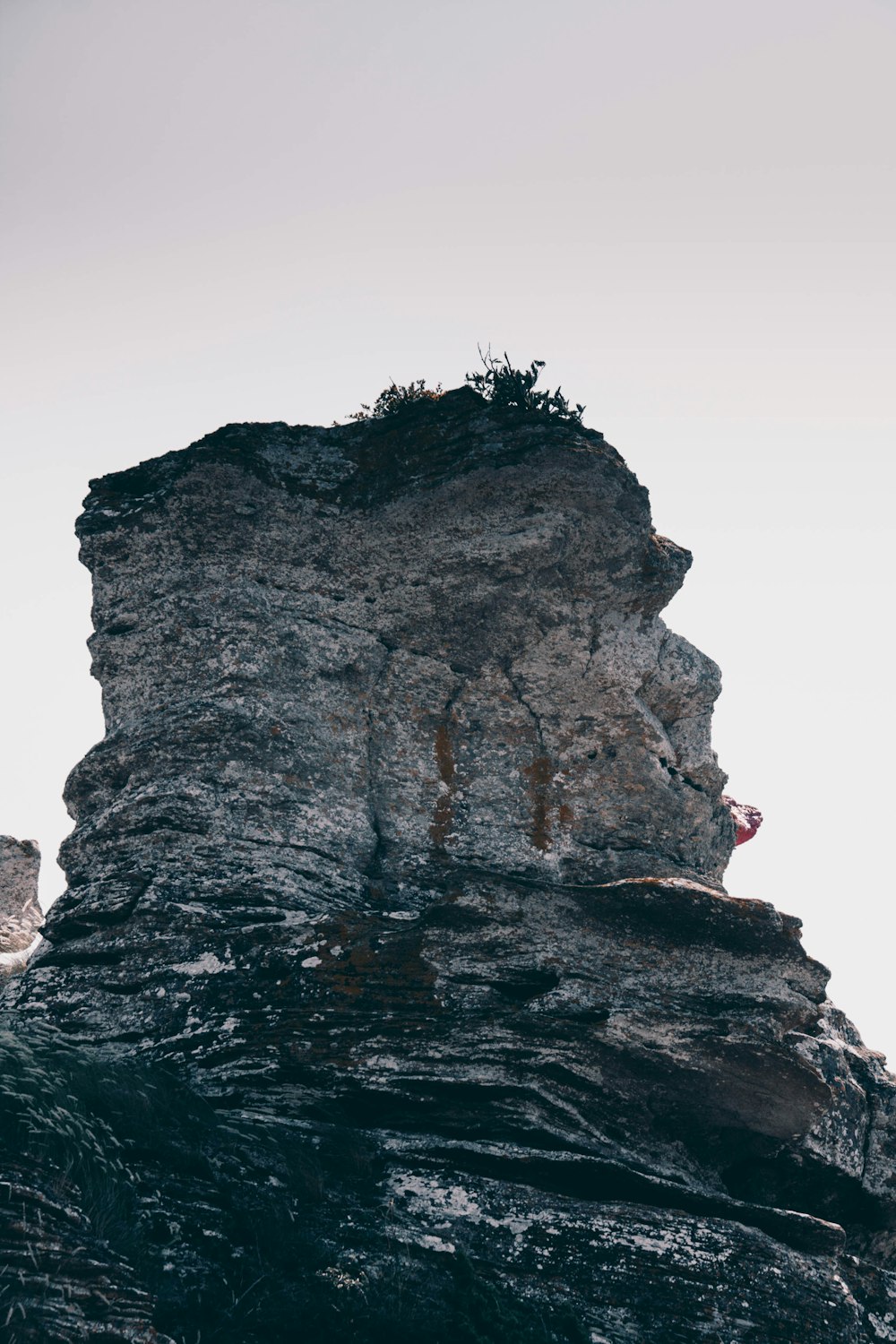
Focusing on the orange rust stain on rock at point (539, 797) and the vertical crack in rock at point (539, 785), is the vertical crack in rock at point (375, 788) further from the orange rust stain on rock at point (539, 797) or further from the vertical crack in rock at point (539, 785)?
the orange rust stain on rock at point (539, 797)

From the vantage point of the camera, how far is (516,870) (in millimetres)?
14664

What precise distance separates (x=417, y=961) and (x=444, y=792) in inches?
125

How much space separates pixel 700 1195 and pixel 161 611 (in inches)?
397

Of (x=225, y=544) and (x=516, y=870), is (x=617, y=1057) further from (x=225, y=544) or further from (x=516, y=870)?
(x=225, y=544)

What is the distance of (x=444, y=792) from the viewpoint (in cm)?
1530

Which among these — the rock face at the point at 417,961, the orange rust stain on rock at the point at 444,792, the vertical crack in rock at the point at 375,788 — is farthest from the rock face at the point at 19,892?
the orange rust stain on rock at the point at 444,792

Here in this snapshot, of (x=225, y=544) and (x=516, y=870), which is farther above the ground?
(x=225, y=544)

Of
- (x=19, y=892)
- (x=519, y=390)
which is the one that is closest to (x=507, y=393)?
(x=519, y=390)

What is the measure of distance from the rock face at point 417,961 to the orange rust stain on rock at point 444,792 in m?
0.04

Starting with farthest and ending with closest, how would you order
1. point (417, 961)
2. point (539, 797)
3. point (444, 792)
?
point (539, 797), point (444, 792), point (417, 961)

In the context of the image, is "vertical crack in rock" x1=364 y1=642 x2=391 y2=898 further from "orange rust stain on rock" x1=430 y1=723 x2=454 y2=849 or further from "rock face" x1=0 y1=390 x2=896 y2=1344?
"orange rust stain on rock" x1=430 y1=723 x2=454 y2=849

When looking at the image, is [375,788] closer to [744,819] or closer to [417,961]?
[417,961]

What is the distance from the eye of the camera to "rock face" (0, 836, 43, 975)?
20.7 meters

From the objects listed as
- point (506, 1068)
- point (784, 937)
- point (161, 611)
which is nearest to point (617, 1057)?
point (506, 1068)
